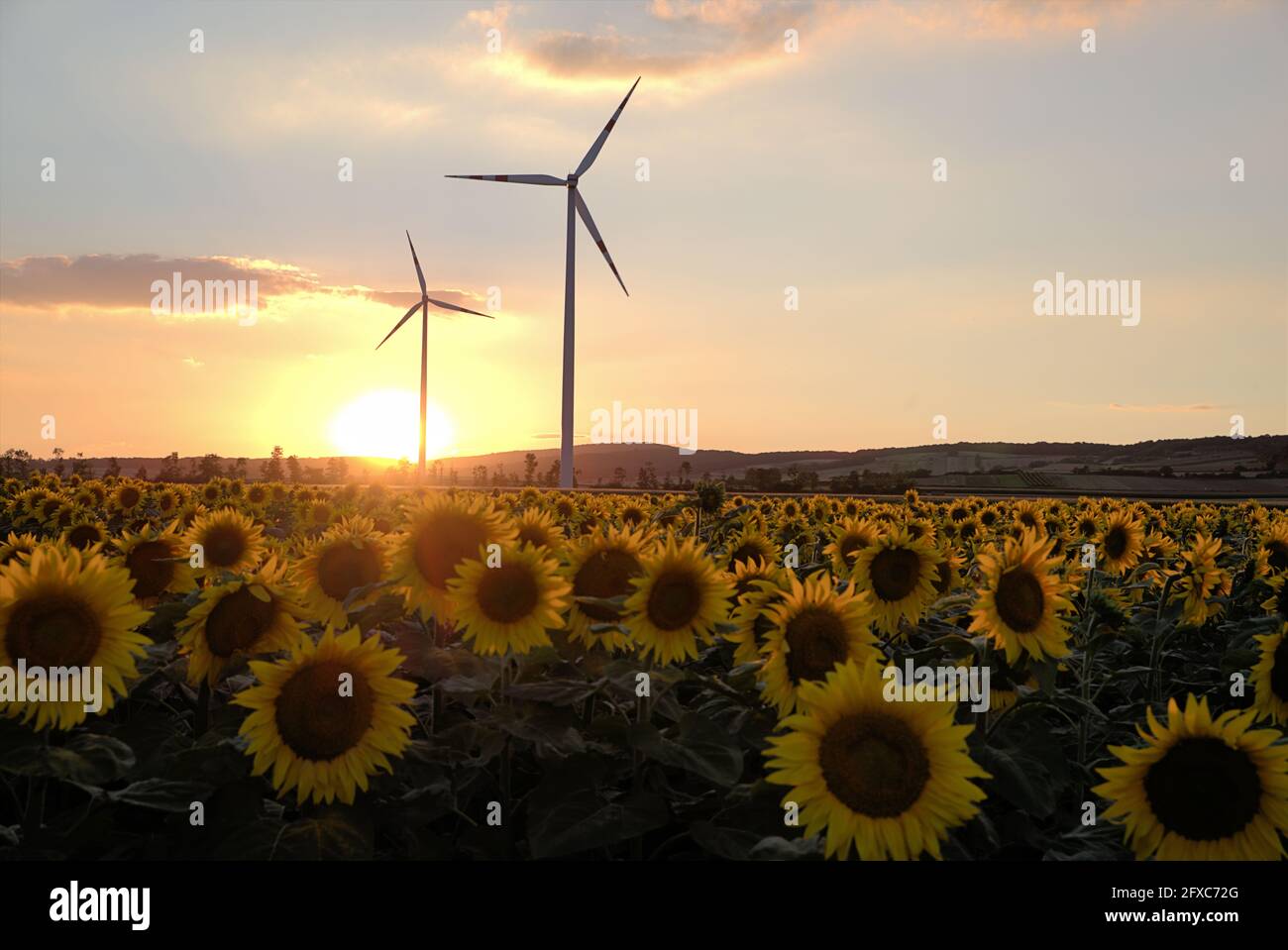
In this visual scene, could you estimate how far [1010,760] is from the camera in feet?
14.4

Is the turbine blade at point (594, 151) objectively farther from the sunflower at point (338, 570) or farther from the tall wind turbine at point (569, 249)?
the sunflower at point (338, 570)

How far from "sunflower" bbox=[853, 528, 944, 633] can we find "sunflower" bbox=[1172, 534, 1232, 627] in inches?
116

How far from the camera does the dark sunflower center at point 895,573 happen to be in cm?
696

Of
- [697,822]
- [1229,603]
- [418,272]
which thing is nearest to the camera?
[697,822]

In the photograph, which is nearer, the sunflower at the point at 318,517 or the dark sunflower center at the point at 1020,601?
the dark sunflower center at the point at 1020,601

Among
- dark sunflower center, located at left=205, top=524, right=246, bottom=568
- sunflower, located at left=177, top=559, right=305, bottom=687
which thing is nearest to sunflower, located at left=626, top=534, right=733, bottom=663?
sunflower, located at left=177, top=559, right=305, bottom=687

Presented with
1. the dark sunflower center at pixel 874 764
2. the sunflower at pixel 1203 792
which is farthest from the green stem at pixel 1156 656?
the dark sunflower center at pixel 874 764

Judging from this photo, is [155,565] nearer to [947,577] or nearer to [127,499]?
[947,577]

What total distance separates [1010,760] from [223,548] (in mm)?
5463

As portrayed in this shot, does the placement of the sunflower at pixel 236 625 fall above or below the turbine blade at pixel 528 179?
below

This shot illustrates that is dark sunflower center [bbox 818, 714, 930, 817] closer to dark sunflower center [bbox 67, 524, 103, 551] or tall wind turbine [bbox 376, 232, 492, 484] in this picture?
dark sunflower center [bbox 67, 524, 103, 551]

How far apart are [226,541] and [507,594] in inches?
141
